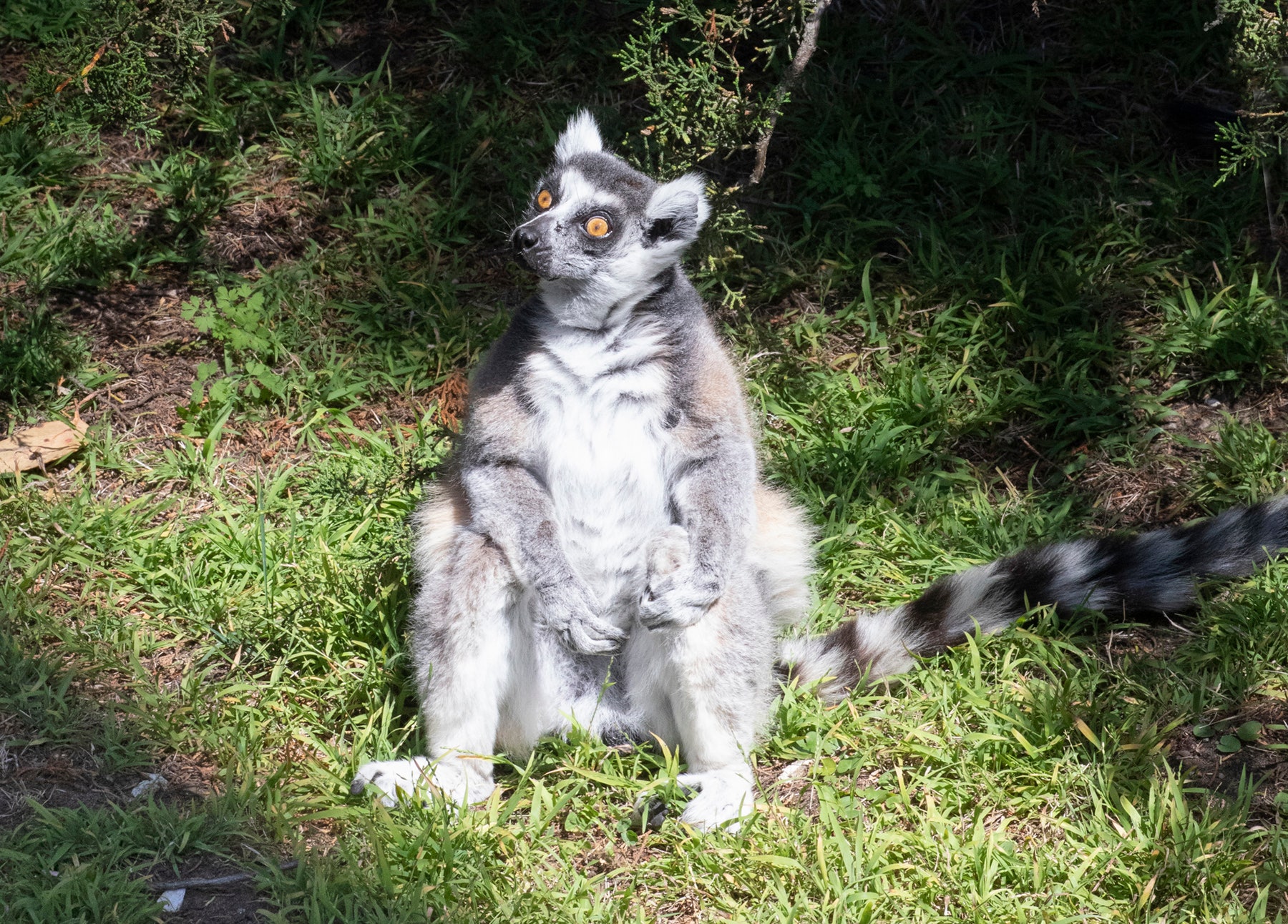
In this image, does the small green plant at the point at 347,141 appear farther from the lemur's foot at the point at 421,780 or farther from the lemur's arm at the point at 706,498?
the lemur's foot at the point at 421,780

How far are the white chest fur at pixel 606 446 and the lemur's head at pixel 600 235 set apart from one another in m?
0.10

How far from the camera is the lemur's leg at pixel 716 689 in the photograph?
3230mm

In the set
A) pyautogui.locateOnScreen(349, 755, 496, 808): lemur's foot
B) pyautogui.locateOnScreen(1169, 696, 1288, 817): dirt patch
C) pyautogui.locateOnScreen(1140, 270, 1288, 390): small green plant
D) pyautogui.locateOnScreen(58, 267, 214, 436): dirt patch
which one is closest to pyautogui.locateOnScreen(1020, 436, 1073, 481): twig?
pyautogui.locateOnScreen(1140, 270, 1288, 390): small green plant

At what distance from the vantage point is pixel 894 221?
5184 mm

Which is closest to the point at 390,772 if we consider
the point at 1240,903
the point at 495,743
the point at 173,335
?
the point at 495,743

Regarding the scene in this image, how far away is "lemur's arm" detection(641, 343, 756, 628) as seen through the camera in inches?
126

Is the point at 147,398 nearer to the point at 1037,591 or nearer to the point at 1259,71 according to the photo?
the point at 1037,591

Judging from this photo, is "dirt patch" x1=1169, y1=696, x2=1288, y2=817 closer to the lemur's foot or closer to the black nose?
the lemur's foot

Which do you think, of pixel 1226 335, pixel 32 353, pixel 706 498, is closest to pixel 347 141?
pixel 32 353

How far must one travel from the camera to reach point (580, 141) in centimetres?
363

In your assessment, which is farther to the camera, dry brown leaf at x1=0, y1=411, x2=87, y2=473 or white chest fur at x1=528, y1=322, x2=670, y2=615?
dry brown leaf at x1=0, y1=411, x2=87, y2=473

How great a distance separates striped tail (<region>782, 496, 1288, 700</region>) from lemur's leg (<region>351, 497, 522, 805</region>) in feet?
3.15

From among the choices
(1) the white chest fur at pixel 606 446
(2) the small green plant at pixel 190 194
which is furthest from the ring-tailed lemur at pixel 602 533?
(2) the small green plant at pixel 190 194

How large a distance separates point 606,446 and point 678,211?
0.69 meters
